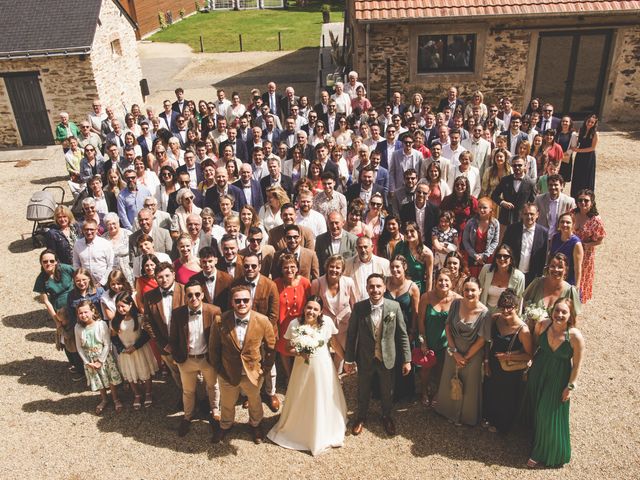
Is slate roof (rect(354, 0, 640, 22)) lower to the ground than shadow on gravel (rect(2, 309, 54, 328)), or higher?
higher

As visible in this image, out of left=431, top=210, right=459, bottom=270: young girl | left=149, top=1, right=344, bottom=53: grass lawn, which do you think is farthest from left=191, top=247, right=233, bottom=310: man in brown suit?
left=149, top=1, right=344, bottom=53: grass lawn

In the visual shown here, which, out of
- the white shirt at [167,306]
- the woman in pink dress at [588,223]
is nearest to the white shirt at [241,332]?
the white shirt at [167,306]

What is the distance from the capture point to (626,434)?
581 cm

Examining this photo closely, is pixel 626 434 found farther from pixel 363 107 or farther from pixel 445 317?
pixel 363 107

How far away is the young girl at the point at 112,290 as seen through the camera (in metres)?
6.09

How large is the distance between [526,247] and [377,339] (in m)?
2.61

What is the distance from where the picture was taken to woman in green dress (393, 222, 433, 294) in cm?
651

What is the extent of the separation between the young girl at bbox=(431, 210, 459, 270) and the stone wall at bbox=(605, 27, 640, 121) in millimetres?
11585

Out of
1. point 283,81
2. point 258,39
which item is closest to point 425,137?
point 283,81

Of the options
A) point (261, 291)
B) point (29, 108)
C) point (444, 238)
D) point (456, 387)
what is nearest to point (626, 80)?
point (444, 238)

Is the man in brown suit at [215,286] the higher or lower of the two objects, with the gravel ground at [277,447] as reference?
higher

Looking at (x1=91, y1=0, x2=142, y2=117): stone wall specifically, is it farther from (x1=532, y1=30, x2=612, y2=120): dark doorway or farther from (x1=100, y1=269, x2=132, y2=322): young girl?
(x1=532, y1=30, x2=612, y2=120): dark doorway

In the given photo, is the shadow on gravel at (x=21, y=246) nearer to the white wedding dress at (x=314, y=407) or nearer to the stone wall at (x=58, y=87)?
the stone wall at (x=58, y=87)

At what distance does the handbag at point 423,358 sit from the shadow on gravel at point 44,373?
4.33 meters
